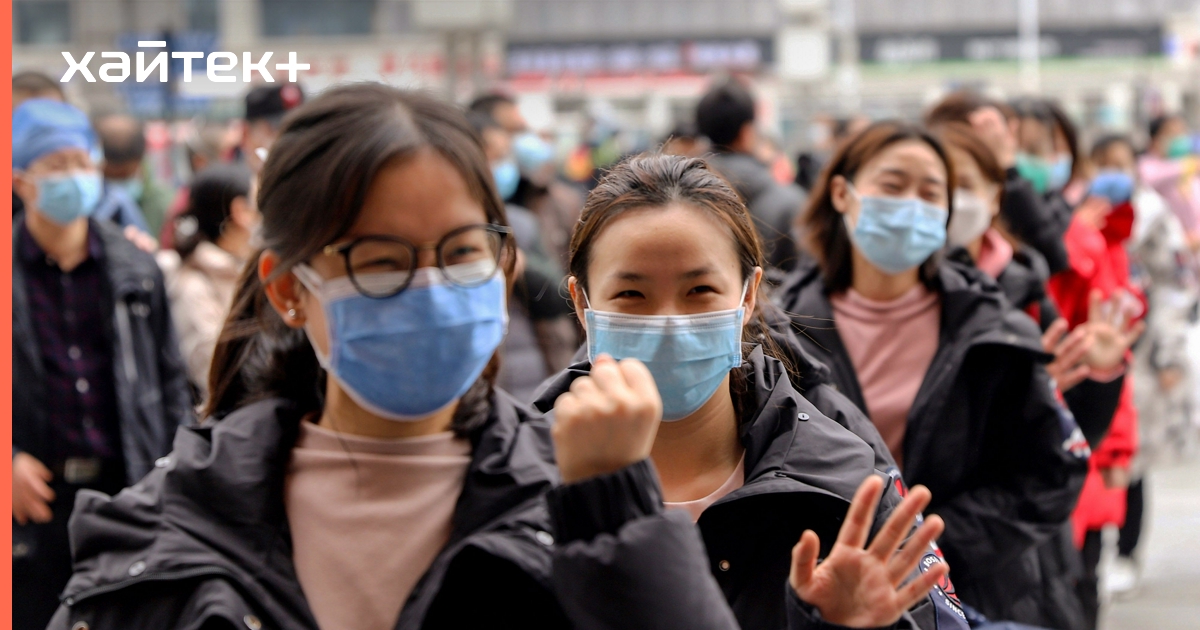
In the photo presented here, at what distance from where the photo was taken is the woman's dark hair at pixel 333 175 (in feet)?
5.88

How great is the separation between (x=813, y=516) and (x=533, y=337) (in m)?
3.40

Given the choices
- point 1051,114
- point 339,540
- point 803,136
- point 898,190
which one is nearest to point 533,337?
point 898,190

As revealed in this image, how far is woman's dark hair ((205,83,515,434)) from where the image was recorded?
5.88ft

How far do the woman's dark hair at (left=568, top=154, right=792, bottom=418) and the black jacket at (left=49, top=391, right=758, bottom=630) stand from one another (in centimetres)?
56

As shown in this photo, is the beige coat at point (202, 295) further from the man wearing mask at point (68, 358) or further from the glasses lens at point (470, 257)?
the glasses lens at point (470, 257)

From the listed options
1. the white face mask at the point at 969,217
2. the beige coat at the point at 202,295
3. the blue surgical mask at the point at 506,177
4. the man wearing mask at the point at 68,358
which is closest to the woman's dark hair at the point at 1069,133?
the white face mask at the point at 969,217

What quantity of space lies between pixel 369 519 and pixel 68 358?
2.81 metres

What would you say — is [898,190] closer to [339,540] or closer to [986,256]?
[986,256]

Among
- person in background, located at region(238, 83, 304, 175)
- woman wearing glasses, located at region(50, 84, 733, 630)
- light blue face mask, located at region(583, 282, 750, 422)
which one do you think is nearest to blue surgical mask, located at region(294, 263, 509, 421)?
woman wearing glasses, located at region(50, 84, 733, 630)

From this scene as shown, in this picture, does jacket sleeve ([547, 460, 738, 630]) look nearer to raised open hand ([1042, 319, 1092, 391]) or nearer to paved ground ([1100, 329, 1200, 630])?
raised open hand ([1042, 319, 1092, 391])

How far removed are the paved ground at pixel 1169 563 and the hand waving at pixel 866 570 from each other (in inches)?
196

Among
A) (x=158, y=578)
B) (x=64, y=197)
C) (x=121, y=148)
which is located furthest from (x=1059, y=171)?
(x=158, y=578)

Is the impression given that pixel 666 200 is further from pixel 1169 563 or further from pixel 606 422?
pixel 1169 563

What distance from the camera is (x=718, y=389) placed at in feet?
7.68
